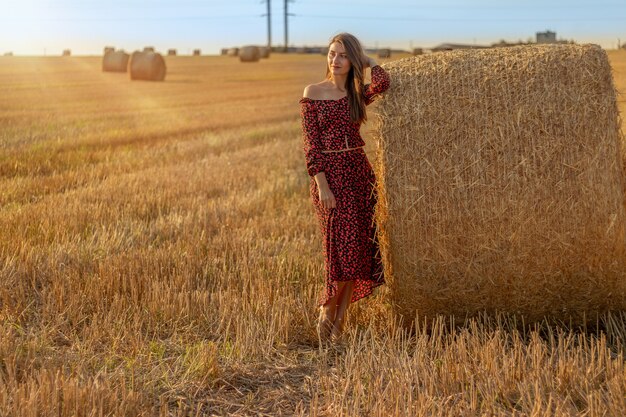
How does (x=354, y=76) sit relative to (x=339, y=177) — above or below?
above

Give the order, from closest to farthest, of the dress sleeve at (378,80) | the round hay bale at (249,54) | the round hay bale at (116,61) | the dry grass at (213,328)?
the dry grass at (213,328) → the dress sleeve at (378,80) → the round hay bale at (116,61) → the round hay bale at (249,54)

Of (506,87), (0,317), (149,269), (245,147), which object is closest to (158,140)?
(245,147)

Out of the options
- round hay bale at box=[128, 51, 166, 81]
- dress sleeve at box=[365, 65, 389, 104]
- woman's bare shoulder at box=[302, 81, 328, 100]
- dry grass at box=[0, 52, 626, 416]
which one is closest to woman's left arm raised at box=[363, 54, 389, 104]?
dress sleeve at box=[365, 65, 389, 104]

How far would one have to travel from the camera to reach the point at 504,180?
14.4ft

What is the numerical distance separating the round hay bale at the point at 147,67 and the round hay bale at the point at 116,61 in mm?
4520

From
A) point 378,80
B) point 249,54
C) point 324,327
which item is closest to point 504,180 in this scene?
point 378,80

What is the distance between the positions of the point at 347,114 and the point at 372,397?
174cm

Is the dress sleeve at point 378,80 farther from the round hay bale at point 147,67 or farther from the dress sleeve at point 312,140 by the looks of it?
the round hay bale at point 147,67

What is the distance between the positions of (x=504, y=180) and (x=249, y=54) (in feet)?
145

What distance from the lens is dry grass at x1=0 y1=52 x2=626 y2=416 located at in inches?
145

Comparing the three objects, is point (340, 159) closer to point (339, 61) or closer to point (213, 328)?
point (339, 61)

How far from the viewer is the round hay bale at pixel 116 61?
35.2 meters

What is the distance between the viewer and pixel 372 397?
11.8ft

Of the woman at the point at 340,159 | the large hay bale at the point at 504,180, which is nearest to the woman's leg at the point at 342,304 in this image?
the woman at the point at 340,159
